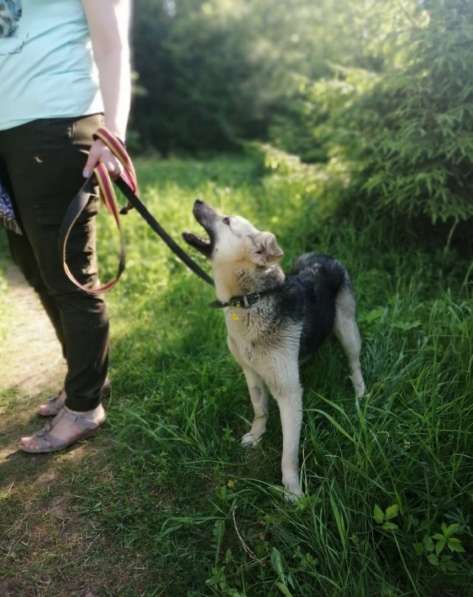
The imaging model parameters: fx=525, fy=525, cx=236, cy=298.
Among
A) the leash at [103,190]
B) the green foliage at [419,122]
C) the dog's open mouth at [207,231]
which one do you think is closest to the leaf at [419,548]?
the dog's open mouth at [207,231]

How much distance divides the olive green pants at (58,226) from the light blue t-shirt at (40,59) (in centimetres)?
7

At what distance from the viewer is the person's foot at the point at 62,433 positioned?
280 centimetres

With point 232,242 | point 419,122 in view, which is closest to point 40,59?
point 232,242

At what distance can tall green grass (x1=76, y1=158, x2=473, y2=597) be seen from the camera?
2.09 m

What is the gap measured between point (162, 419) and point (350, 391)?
1087mm

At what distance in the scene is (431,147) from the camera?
403cm

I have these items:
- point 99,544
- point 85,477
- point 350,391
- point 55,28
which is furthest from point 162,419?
point 55,28

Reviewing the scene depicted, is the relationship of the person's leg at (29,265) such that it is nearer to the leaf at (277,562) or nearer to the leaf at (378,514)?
the leaf at (277,562)

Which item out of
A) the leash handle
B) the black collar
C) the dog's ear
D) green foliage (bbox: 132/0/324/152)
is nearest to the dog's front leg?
the black collar

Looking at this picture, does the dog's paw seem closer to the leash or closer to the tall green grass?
the tall green grass

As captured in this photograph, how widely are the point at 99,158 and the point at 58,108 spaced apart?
285 millimetres

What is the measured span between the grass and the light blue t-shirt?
160cm

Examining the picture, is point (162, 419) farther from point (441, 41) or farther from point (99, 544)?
point (441, 41)

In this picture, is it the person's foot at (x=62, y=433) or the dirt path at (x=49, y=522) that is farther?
the person's foot at (x=62, y=433)
